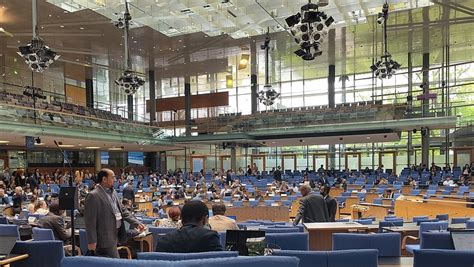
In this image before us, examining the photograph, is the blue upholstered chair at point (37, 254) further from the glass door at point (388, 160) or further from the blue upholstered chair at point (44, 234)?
the glass door at point (388, 160)

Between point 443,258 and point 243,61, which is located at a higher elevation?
point 243,61

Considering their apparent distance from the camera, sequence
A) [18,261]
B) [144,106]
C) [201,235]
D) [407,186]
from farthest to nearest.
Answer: [144,106] → [407,186] → [18,261] → [201,235]

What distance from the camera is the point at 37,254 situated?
12.8 feet

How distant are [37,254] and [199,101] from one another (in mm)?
28114

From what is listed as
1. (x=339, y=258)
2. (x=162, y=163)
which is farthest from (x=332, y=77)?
(x=339, y=258)

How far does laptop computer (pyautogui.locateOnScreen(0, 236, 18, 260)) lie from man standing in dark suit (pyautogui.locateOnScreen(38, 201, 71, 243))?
1691 mm

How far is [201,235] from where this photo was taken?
2.85 metres

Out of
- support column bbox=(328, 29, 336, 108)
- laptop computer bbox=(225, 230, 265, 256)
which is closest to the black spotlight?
laptop computer bbox=(225, 230, 265, 256)

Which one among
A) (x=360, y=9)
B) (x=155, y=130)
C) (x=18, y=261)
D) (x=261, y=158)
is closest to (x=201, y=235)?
(x=18, y=261)

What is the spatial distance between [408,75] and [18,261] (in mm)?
27887

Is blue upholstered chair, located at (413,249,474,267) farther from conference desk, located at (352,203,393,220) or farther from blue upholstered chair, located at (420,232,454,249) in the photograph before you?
conference desk, located at (352,203,393,220)

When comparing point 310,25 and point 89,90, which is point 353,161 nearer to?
point 89,90

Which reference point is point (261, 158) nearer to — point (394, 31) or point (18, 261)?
point (394, 31)

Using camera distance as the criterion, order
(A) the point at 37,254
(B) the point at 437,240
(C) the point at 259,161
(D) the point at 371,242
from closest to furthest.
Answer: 1. (A) the point at 37,254
2. (B) the point at 437,240
3. (D) the point at 371,242
4. (C) the point at 259,161
